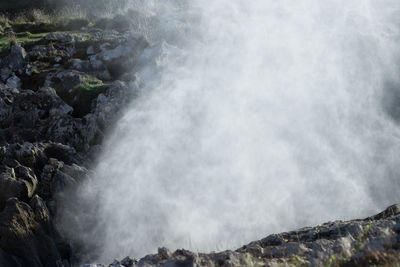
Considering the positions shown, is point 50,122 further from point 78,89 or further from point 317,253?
point 317,253

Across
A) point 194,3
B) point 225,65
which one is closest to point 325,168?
point 225,65

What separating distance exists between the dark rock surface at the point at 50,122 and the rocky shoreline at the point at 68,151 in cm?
2

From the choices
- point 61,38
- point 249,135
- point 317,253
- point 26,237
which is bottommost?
point 317,253

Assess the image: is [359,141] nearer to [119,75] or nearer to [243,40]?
[243,40]

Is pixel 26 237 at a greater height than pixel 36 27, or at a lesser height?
lesser

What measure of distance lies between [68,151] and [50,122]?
1937 millimetres

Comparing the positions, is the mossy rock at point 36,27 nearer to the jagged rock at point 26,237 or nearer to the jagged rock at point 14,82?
the jagged rock at point 14,82

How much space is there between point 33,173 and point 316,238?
6522 millimetres

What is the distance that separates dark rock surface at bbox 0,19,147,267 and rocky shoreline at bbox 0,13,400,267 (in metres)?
0.02

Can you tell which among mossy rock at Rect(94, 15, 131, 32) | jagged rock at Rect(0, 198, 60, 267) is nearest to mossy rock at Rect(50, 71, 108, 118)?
jagged rock at Rect(0, 198, 60, 267)

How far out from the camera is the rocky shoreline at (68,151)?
14.9 feet

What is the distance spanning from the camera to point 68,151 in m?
9.89

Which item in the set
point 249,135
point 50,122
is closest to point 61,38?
point 50,122

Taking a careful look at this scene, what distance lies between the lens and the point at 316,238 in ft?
18.3
